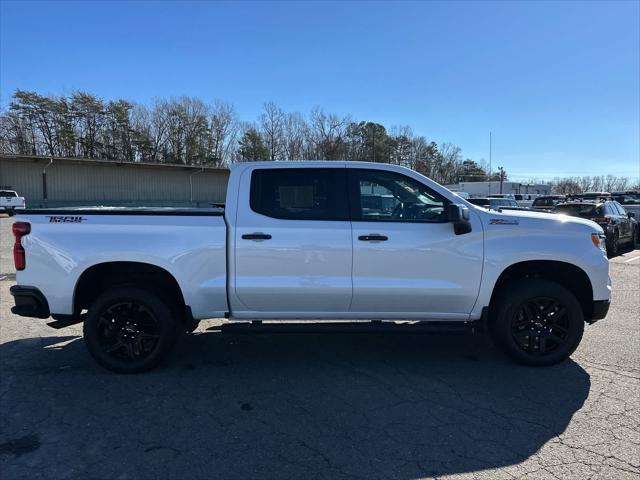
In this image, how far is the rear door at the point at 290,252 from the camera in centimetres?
445

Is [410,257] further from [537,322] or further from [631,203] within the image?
[631,203]

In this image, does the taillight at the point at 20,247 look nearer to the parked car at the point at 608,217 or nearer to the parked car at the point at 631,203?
the parked car at the point at 608,217

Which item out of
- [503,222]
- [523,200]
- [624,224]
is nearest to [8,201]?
[624,224]

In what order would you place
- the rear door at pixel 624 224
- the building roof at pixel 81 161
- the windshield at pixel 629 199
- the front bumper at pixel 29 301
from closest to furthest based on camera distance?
1. the front bumper at pixel 29 301
2. the rear door at pixel 624 224
3. the windshield at pixel 629 199
4. the building roof at pixel 81 161

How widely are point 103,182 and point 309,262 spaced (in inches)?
1691

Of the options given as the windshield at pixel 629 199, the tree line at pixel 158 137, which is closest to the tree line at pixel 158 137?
the tree line at pixel 158 137

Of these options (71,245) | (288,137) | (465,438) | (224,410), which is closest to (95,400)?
(224,410)

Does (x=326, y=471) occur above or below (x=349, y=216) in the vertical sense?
below

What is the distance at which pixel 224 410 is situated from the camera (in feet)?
12.7

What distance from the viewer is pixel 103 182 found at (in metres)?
42.4

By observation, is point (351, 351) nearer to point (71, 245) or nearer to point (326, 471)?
point (326, 471)

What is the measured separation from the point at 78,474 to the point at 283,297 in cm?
215

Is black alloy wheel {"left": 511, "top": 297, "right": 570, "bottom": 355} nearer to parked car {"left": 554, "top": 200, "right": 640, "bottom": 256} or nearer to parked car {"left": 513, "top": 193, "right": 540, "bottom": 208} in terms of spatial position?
parked car {"left": 554, "top": 200, "right": 640, "bottom": 256}

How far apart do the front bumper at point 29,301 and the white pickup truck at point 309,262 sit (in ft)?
0.04
